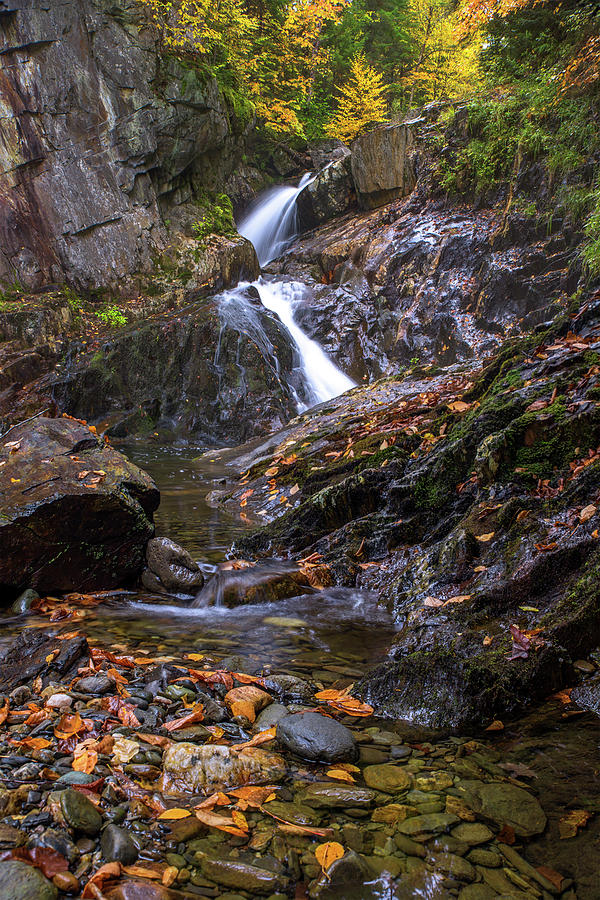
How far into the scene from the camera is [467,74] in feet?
80.5

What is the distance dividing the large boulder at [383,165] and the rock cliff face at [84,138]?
551 centimetres

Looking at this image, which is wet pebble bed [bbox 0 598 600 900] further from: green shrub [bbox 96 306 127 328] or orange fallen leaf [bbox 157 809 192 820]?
green shrub [bbox 96 306 127 328]

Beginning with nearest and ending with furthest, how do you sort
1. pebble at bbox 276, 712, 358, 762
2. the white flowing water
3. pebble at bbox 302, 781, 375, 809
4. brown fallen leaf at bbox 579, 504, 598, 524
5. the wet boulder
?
pebble at bbox 302, 781, 375, 809
pebble at bbox 276, 712, 358, 762
brown fallen leaf at bbox 579, 504, 598, 524
the wet boulder
the white flowing water

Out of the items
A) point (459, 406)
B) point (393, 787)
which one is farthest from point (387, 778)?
point (459, 406)

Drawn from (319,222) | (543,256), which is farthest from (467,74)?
(543,256)

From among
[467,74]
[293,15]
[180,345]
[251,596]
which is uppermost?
[293,15]

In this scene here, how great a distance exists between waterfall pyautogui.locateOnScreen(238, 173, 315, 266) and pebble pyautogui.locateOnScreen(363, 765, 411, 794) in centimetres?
1876

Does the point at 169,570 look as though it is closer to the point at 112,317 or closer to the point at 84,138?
the point at 112,317

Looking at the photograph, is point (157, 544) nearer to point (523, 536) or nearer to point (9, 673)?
point (9, 673)

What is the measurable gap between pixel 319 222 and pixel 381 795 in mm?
19975

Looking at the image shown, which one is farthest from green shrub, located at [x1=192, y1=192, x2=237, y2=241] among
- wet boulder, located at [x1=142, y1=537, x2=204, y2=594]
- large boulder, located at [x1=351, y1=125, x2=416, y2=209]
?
wet boulder, located at [x1=142, y1=537, x2=204, y2=594]

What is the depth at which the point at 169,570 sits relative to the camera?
14.0ft

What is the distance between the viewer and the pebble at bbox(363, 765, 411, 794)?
1.75 metres

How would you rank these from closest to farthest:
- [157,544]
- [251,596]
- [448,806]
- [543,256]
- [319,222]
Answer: [448,806] < [251,596] < [157,544] < [543,256] < [319,222]
